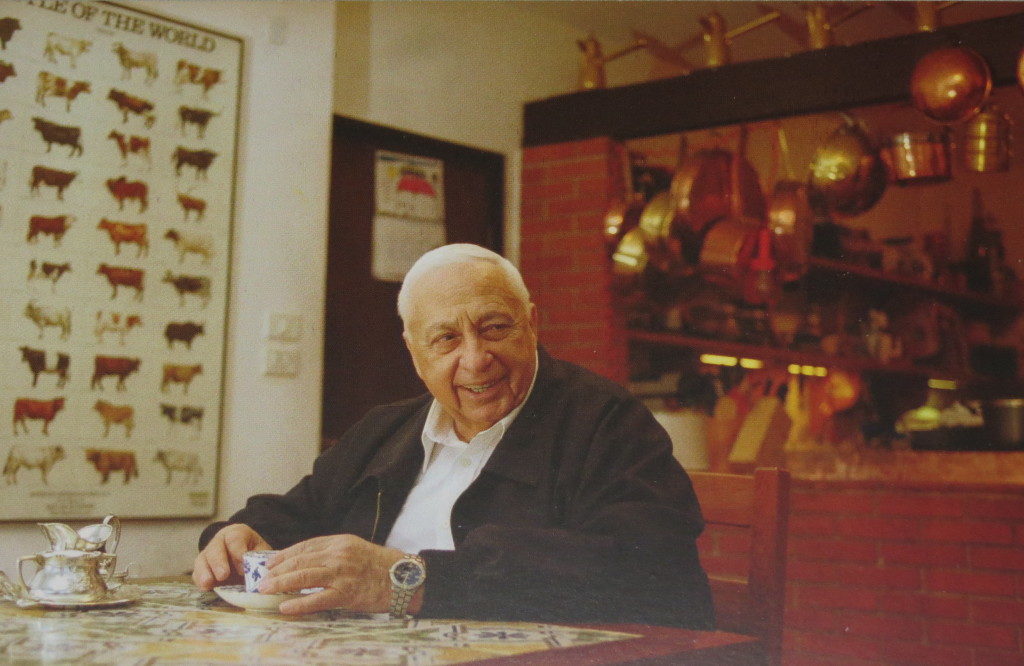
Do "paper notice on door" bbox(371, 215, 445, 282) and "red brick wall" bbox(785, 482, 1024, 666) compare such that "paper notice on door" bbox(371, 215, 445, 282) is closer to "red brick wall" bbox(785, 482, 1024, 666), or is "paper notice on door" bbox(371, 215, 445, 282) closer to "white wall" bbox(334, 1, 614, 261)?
"white wall" bbox(334, 1, 614, 261)

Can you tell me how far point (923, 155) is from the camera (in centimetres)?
281

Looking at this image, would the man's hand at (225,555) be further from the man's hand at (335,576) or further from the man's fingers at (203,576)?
the man's hand at (335,576)

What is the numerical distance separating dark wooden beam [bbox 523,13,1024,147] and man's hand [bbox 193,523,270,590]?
212 centimetres

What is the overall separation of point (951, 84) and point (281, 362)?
5.62 feet

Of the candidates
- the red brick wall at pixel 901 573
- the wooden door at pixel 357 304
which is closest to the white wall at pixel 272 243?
the wooden door at pixel 357 304

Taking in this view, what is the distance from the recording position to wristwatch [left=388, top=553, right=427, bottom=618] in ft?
3.86

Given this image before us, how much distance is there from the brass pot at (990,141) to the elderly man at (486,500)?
1.69 metres

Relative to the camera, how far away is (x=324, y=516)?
1.71 metres

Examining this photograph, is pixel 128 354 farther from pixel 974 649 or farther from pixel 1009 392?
pixel 1009 392

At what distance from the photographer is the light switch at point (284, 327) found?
8.61 ft

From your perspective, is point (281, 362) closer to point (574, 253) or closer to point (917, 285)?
point (574, 253)

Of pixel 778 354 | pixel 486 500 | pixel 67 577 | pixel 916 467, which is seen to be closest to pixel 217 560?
pixel 67 577

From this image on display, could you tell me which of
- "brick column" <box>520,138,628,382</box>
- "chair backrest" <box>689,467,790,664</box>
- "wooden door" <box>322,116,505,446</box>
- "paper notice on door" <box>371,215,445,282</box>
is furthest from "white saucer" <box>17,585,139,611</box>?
"brick column" <box>520,138,628,382</box>

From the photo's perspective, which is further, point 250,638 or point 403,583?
point 403,583
